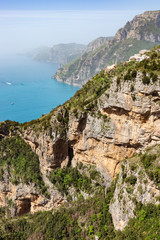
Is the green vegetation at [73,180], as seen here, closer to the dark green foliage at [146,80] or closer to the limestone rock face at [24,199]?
the limestone rock face at [24,199]

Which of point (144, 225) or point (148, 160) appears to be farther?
point (148, 160)

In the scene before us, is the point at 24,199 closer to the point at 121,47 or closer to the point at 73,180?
the point at 73,180

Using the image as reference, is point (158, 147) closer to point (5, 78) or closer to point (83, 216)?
point (83, 216)

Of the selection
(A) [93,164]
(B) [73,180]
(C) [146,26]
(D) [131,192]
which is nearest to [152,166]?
(D) [131,192]

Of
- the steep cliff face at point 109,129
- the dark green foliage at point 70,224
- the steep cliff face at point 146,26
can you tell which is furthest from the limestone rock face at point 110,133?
the steep cliff face at point 146,26

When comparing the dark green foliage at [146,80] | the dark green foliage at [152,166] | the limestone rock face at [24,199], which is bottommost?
the limestone rock face at [24,199]

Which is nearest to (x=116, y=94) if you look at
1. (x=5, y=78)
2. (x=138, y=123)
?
(x=138, y=123)
